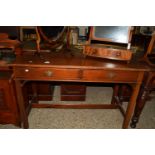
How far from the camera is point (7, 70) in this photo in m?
1.88

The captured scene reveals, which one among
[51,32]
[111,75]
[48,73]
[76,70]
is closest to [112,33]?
[111,75]

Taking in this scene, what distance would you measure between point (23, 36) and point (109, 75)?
1.56 meters

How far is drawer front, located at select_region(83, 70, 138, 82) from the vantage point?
156 centimetres

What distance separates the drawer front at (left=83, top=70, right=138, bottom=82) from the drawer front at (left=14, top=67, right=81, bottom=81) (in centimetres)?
10

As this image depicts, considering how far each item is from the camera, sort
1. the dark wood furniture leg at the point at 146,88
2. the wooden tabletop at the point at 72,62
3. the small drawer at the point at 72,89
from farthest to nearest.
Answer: the small drawer at the point at 72,89 < the dark wood furniture leg at the point at 146,88 < the wooden tabletop at the point at 72,62

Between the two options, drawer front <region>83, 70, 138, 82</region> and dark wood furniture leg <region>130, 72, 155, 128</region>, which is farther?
dark wood furniture leg <region>130, 72, 155, 128</region>

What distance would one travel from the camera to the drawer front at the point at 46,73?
1.53 metres

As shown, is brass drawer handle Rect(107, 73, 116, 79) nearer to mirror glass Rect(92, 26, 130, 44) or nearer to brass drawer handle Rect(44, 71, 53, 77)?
mirror glass Rect(92, 26, 130, 44)

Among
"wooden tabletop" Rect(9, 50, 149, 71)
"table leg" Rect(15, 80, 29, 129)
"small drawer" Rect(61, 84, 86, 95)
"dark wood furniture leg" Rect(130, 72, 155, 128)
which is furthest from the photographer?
"small drawer" Rect(61, 84, 86, 95)

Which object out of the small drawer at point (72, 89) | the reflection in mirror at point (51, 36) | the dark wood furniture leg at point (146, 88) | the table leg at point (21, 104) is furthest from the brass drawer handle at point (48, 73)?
the dark wood furniture leg at point (146, 88)

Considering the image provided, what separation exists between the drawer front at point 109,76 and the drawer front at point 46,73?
10 cm

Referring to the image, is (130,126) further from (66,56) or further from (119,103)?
(66,56)

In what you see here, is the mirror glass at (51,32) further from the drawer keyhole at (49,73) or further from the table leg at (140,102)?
the table leg at (140,102)

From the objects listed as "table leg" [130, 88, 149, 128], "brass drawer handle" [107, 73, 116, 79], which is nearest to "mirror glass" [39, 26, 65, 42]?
"brass drawer handle" [107, 73, 116, 79]
